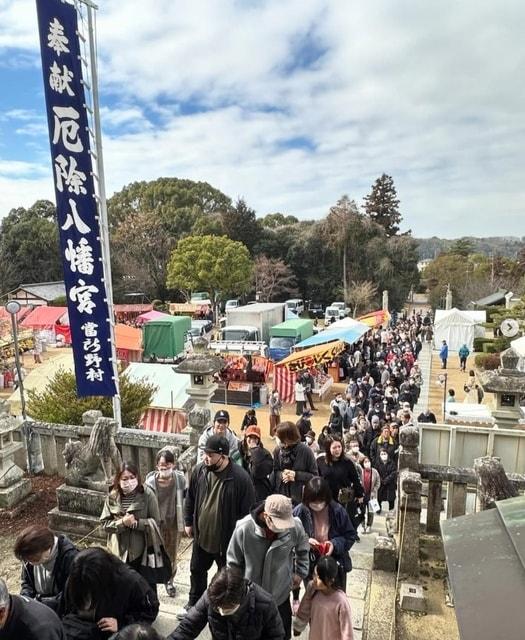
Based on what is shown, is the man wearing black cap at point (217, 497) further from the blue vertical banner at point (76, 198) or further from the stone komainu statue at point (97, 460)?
the blue vertical banner at point (76, 198)

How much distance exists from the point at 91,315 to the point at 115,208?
4471 centimetres

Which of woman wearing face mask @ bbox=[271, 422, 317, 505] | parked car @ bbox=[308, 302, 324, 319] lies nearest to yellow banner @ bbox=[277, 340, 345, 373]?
woman wearing face mask @ bbox=[271, 422, 317, 505]

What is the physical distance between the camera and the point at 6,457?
18.5 ft

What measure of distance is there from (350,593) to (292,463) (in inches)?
54.8

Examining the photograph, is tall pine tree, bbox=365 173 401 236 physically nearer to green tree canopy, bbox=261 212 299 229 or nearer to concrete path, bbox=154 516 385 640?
green tree canopy, bbox=261 212 299 229

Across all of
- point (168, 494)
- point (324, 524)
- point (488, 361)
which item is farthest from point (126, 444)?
point (488, 361)

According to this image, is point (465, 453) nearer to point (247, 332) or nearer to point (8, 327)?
point (247, 332)

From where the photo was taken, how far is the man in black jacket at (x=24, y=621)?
2.01 meters

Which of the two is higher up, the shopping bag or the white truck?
the shopping bag

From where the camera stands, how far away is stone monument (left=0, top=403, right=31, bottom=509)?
546 cm

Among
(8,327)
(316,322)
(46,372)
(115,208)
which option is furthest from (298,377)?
(115,208)

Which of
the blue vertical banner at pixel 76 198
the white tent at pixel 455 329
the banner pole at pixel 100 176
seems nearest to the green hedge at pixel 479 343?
the white tent at pixel 455 329

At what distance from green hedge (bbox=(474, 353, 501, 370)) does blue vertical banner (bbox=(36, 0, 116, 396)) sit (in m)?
17.2

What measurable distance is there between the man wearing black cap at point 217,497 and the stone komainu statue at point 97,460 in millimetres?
1629
